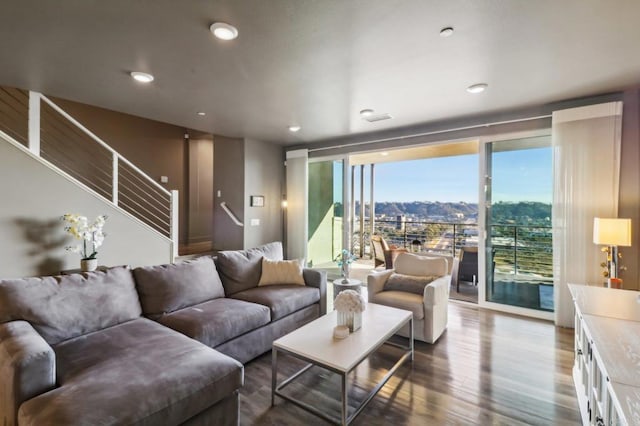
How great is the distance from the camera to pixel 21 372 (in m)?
1.37

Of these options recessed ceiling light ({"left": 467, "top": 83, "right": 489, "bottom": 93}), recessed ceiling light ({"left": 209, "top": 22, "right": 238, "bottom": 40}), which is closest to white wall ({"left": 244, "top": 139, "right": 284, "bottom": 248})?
recessed ceiling light ({"left": 209, "top": 22, "right": 238, "bottom": 40})

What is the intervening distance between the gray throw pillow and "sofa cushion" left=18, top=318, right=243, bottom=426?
2.06 m

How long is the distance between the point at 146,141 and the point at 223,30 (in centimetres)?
470

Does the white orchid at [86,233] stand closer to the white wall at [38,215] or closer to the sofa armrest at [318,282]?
the white wall at [38,215]

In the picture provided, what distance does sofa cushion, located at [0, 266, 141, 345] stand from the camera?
1861mm

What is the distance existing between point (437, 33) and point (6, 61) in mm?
3479

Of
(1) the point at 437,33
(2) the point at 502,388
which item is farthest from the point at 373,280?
(1) the point at 437,33

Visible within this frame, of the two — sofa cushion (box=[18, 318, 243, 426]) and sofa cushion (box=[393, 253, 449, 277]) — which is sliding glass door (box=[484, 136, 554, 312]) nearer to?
sofa cushion (box=[393, 253, 449, 277])

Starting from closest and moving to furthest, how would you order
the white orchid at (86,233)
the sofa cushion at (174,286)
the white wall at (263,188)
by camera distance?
the sofa cushion at (174,286)
the white orchid at (86,233)
the white wall at (263,188)

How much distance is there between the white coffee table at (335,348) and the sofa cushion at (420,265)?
94 centimetres

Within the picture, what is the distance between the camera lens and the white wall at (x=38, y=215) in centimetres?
306

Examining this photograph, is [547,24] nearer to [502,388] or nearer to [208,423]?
[502,388]

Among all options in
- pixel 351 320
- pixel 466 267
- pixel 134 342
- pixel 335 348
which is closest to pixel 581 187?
pixel 466 267

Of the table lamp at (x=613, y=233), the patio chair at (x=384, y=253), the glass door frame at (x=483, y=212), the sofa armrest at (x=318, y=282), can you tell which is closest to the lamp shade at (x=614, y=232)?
the table lamp at (x=613, y=233)
